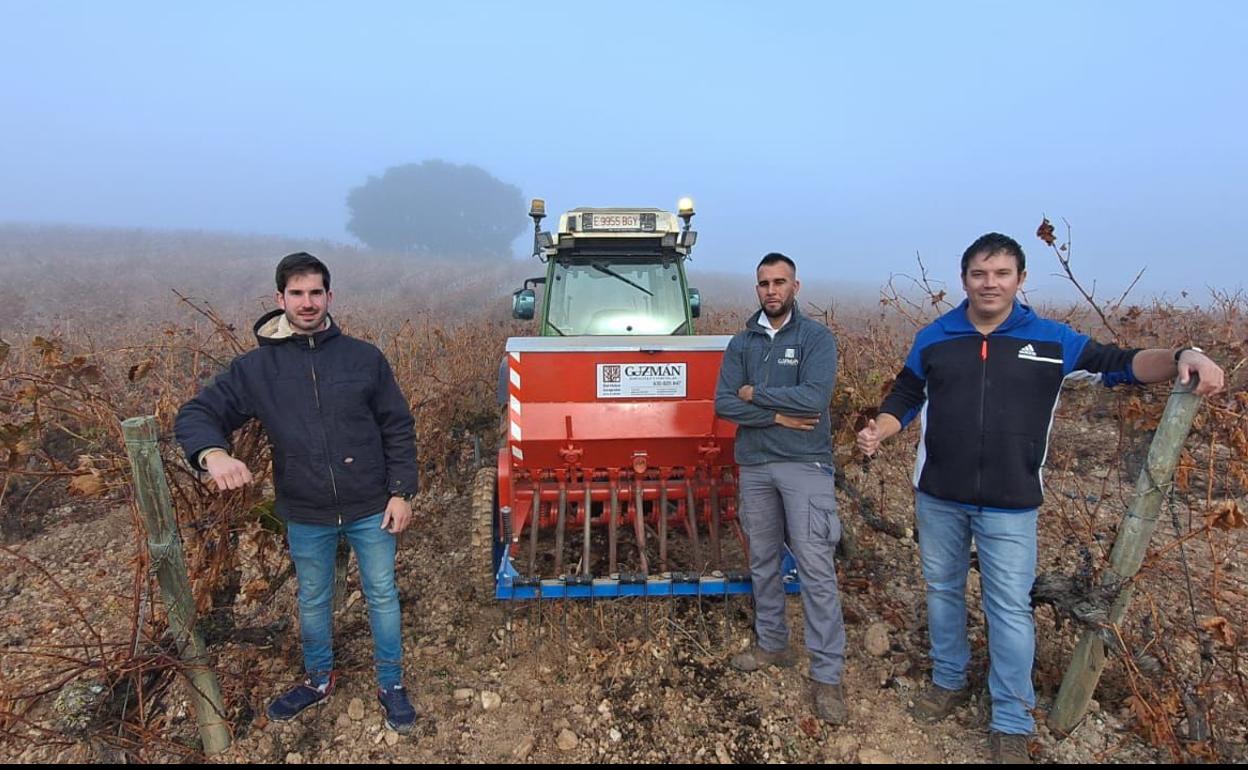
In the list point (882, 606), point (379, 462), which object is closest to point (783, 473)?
point (882, 606)

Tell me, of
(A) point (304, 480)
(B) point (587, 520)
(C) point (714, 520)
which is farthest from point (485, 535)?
(C) point (714, 520)

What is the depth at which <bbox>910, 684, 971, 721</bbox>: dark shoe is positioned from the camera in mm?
2895

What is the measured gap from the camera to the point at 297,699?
116 inches

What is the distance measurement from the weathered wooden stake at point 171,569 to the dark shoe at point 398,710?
69cm

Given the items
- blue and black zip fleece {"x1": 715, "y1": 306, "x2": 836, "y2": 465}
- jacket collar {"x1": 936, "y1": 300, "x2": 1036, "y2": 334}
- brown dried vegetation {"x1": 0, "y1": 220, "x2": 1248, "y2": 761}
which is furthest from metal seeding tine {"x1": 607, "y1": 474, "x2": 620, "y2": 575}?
jacket collar {"x1": 936, "y1": 300, "x2": 1036, "y2": 334}

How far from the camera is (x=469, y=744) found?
2818 millimetres

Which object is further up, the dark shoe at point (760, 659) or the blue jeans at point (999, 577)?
the blue jeans at point (999, 577)

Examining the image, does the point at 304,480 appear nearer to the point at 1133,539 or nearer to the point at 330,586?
the point at 330,586

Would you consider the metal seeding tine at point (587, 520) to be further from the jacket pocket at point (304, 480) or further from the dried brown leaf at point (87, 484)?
the dried brown leaf at point (87, 484)

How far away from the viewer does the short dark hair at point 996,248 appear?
8.20 feet

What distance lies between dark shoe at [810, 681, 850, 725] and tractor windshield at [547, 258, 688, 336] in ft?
10.3

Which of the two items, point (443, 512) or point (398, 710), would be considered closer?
point (398, 710)

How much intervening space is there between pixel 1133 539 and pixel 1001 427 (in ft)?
2.15

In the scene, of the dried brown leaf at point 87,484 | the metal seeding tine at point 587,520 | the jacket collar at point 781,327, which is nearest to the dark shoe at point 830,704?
the metal seeding tine at point 587,520
